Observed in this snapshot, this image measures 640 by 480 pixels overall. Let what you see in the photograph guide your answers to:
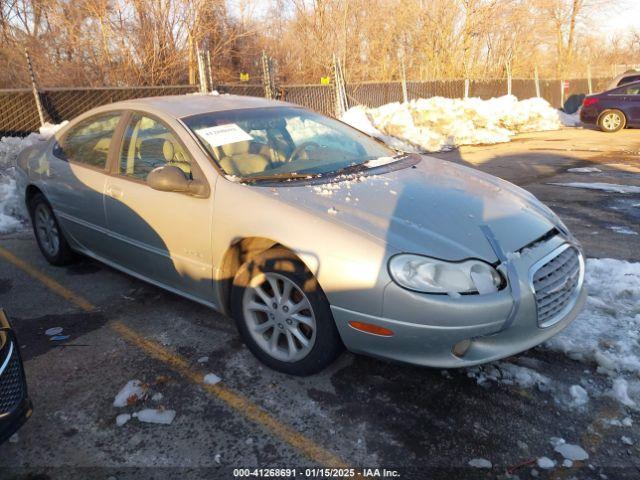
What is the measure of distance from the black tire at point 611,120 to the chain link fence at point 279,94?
556 cm

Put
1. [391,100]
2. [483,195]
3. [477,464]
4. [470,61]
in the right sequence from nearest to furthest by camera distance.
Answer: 1. [477,464]
2. [483,195]
3. [391,100]
4. [470,61]

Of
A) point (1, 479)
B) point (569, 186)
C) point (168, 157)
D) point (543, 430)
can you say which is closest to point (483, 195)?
point (543, 430)

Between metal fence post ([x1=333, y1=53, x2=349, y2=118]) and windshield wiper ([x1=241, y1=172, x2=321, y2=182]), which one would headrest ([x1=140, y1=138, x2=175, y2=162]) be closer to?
windshield wiper ([x1=241, y1=172, x2=321, y2=182])

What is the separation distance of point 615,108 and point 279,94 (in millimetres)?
9736

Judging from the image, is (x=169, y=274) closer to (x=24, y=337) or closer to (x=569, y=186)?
(x=24, y=337)

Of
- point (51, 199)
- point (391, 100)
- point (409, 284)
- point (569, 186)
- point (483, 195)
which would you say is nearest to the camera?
point (409, 284)

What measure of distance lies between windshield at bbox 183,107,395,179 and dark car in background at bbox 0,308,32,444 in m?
1.48

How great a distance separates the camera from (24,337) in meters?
3.49

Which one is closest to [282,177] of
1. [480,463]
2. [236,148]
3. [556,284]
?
[236,148]

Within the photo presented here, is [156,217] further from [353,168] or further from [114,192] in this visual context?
[353,168]

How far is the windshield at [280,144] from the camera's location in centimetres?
327

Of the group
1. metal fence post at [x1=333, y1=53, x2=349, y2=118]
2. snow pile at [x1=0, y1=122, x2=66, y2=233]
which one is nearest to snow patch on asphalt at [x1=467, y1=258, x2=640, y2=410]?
snow pile at [x1=0, y1=122, x2=66, y2=233]

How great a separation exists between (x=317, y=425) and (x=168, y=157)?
Result: 2.03m

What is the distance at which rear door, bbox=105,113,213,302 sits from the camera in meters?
3.15
